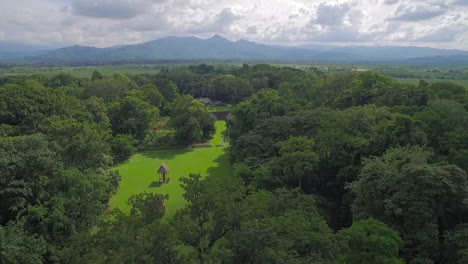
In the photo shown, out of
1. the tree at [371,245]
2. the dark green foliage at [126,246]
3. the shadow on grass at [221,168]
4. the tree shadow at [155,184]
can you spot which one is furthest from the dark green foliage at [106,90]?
the tree at [371,245]

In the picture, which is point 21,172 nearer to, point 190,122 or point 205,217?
point 205,217

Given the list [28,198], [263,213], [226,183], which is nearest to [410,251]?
[263,213]

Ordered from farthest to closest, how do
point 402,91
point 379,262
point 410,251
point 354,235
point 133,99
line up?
point 133,99
point 402,91
point 410,251
point 354,235
point 379,262

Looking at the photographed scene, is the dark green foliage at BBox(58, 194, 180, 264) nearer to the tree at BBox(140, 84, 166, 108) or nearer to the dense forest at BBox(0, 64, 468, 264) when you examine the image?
the dense forest at BBox(0, 64, 468, 264)

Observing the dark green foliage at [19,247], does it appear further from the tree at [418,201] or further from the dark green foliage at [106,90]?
the dark green foliage at [106,90]

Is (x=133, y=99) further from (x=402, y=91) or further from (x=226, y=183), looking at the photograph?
(x=402, y=91)
